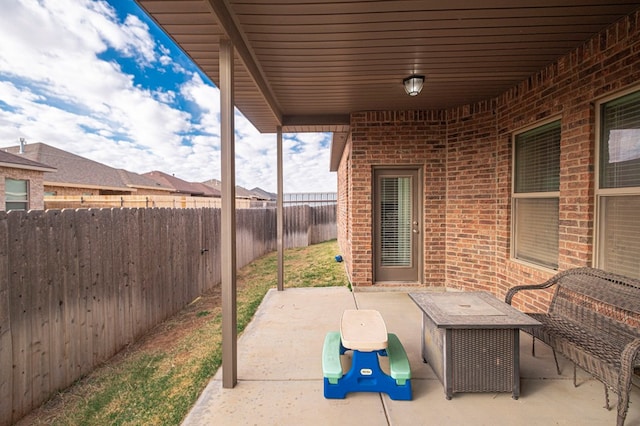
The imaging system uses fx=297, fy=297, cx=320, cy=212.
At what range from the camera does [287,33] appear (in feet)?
9.05

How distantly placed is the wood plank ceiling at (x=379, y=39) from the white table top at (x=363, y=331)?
103 inches

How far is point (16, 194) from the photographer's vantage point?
9.95 meters

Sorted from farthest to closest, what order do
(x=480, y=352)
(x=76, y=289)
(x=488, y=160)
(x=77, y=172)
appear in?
(x=77, y=172), (x=488, y=160), (x=76, y=289), (x=480, y=352)

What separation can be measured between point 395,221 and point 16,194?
12439 mm

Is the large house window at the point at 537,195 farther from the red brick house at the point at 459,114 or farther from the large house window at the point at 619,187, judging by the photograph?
the large house window at the point at 619,187

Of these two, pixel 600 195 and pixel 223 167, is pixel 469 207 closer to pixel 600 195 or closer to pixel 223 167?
pixel 600 195

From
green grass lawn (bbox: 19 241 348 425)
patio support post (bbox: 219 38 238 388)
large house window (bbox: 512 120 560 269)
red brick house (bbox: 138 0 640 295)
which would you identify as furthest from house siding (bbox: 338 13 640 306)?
patio support post (bbox: 219 38 238 388)

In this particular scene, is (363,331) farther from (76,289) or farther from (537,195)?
(537,195)

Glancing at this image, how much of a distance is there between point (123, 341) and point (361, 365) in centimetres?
267

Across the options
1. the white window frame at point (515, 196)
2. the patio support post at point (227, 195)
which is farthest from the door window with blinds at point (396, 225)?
the patio support post at point (227, 195)

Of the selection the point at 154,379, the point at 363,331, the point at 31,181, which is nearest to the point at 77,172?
the point at 31,181

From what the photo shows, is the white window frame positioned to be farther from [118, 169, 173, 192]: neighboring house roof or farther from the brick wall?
[118, 169, 173, 192]: neighboring house roof

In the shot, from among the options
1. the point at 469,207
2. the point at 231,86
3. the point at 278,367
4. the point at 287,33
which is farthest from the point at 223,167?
the point at 469,207

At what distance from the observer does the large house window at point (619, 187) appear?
2.64 metres
